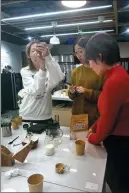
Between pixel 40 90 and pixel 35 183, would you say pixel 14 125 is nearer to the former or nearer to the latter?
pixel 40 90

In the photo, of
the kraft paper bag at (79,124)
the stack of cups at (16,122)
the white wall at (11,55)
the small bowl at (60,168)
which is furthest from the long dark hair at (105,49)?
the white wall at (11,55)

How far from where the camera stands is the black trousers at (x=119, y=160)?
1331 millimetres

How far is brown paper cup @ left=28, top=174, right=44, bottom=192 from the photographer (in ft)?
2.97

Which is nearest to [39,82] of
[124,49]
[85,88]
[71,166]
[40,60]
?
[40,60]

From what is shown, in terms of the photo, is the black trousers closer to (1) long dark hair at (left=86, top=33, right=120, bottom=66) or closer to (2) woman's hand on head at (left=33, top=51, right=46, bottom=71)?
(1) long dark hair at (left=86, top=33, right=120, bottom=66)

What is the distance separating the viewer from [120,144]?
133 cm

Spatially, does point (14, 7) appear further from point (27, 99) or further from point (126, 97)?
point (126, 97)

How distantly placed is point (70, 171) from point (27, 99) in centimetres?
99

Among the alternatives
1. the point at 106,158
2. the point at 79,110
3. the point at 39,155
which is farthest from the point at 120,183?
the point at 79,110

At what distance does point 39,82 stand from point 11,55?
5812mm

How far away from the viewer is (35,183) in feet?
3.18

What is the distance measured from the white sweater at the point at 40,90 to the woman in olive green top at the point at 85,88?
0.65ft

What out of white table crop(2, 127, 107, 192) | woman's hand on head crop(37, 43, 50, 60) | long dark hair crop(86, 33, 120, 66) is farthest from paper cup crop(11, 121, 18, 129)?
long dark hair crop(86, 33, 120, 66)

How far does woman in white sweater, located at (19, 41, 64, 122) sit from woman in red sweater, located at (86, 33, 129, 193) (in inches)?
23.2
